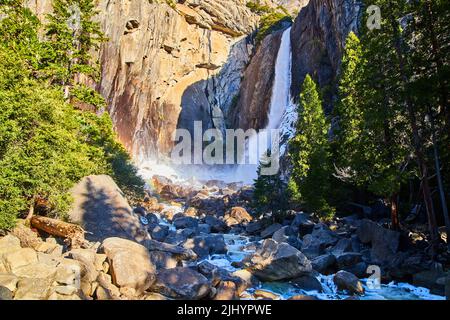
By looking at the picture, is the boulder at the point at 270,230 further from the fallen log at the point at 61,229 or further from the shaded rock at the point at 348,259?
the fallen log at the point at 61,229

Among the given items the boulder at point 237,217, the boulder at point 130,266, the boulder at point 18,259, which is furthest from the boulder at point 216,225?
the boulder at point 18,259

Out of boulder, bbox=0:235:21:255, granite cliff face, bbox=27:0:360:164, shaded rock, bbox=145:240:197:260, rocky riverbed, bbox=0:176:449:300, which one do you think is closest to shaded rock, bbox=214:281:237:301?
rocky riverbed, bbox=0:176:449:300

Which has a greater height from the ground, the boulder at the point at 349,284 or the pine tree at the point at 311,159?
the pine tree at the point at 311,159

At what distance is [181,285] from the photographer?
9.66 metres

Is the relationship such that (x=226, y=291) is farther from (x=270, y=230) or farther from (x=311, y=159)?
(x=311, y=159)

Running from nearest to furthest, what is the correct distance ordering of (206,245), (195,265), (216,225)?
(195,265) < (206,245) < (216,225)

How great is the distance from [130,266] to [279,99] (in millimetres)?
48377

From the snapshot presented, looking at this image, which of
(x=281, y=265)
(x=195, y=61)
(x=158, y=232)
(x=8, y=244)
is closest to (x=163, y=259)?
(x=281, y=265)

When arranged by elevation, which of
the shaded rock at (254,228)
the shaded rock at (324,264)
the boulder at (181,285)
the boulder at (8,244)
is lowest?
the shaded rock at (254,228)

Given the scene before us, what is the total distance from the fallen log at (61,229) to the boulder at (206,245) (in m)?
5.88

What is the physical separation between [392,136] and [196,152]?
48550 mm

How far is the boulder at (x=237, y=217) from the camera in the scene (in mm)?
28531

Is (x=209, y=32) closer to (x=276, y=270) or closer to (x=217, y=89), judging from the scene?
(x=217, y=89)

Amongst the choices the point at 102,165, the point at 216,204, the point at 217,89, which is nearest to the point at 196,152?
the point at 217,89
